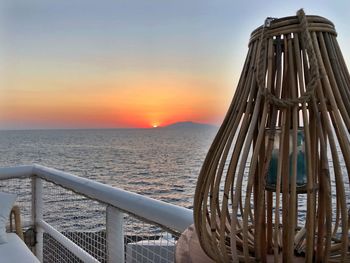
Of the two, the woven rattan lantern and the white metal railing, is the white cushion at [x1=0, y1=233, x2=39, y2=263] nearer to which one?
the white metal railing

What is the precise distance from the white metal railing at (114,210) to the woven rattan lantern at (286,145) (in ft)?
1.46

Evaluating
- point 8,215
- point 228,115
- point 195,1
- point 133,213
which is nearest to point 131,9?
point 195,1

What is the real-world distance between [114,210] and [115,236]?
4.2 inches

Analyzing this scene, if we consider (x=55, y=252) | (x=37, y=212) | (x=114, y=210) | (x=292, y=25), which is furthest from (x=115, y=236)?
(x=37, y=212)

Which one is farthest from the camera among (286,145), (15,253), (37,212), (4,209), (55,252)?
(37,212)

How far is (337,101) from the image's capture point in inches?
22.5

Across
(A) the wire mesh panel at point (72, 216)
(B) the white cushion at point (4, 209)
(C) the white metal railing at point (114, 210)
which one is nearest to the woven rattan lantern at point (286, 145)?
(C) the white metal railing at point (114, 210)

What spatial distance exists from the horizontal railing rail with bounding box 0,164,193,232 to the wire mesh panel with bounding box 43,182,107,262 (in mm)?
68

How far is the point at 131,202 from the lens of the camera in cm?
135

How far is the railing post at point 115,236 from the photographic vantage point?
1498mm

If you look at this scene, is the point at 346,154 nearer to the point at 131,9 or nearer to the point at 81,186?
the point at 81,186

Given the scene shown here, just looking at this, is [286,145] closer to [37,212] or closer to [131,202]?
[131,202]

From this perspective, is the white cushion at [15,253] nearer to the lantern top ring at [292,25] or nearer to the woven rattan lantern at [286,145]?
the woven rattan lantern at [286,145]

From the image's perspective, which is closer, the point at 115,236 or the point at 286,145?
the point at 286,145
